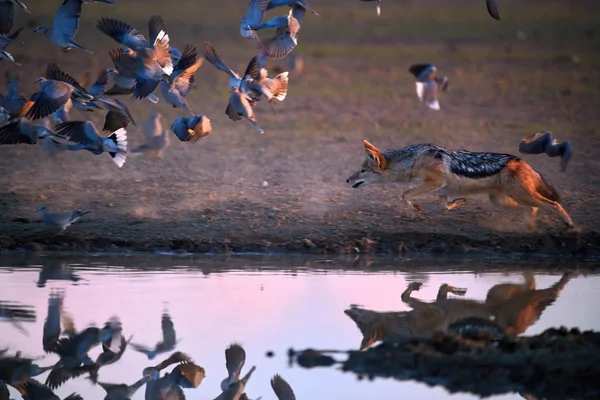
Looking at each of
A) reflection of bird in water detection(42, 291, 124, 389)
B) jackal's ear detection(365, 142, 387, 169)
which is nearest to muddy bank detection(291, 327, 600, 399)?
reflection of bird in water detection(42, 291, 124, 389)

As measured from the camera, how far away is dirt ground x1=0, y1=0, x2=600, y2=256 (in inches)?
419

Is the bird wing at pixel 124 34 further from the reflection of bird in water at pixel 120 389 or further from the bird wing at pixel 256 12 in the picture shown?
the reflection of bird in water at pixel 120 389

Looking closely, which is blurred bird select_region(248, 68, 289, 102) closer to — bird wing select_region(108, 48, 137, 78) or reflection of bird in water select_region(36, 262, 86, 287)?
bird wing select_region(108, 48, 137, 78)

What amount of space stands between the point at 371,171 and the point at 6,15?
411cm

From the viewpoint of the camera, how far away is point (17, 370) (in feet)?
22.2

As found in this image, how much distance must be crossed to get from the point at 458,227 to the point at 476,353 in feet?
14.1

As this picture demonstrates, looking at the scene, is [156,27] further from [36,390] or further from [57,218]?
[36,390]

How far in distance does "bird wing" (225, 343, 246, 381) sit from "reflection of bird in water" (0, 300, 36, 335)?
155cm

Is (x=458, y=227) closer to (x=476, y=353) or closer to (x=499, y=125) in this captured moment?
(x=476, y=353)

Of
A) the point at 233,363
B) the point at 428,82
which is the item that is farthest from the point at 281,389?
the point at 428,82

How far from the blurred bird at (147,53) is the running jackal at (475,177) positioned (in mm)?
2796

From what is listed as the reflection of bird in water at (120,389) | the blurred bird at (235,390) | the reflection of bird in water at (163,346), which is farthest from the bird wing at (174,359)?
the blurred bird at (235,390)

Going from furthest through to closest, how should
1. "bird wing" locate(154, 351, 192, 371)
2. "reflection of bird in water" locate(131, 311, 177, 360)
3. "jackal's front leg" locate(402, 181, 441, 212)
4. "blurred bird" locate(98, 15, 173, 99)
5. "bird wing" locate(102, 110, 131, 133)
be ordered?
"jackal's front leg" locate(402, 181, 441, 212)
"bird wing" locate(102, 110, 131, 133)
"blurred bird" locate(98, 15, 173, 99)
"reflection of bird in water" locate(131, 311, 177, 360)
"bird wing" locate(154, 351, 192, 371)

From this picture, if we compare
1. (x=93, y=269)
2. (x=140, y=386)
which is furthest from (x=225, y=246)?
(x=140, y=386)
